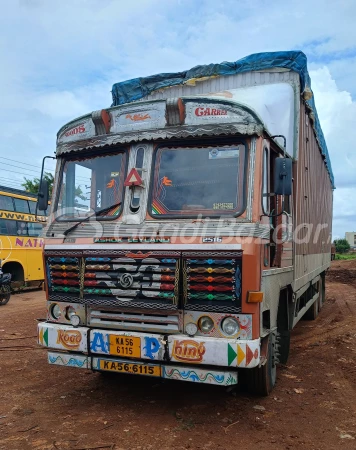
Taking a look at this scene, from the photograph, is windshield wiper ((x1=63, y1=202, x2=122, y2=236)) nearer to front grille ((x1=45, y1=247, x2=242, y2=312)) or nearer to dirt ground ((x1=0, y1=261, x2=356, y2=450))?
front grille ((x1=45, y1=247, x2=242, y2=312))

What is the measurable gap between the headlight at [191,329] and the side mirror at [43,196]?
259cm

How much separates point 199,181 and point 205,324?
1.47 metres

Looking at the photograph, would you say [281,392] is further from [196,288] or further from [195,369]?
[196,288]

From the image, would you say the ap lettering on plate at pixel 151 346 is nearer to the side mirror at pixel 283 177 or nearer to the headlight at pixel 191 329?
the headlight at pixel 191 329

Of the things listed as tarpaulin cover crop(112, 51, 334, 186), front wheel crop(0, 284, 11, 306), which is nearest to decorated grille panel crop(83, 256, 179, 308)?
tarpaulin cover crop(112, 51, 334, 186)

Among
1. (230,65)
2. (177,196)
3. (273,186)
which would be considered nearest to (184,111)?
(177,196)

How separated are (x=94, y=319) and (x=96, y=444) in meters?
1.21

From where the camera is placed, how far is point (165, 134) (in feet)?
16.0

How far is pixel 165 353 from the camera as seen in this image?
434 centimetres

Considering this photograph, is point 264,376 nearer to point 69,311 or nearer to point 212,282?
point 212,282

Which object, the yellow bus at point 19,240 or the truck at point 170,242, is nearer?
the truck at point 170,242

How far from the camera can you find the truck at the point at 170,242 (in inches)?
169

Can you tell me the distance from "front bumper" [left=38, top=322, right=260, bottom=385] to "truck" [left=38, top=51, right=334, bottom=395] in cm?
1

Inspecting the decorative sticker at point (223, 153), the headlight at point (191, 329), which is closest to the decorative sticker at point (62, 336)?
the headlight at point (191, 329)
